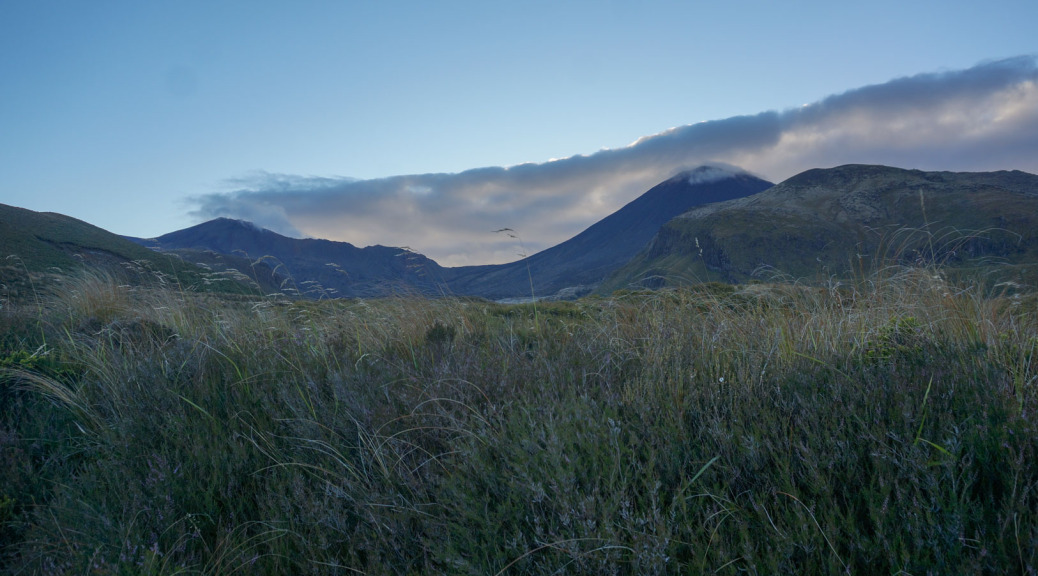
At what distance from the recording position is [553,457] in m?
2.20

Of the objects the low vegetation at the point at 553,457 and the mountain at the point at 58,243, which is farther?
the mountain at the point at 58,243

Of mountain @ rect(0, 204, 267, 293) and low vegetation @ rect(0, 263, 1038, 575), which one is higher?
mountain @ rect(0, 204, 267, 293)

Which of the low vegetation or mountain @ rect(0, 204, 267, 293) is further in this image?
mountain @ rect(0, 204, 267, 293)

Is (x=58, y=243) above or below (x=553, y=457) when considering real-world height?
above

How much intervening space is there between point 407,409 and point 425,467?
706 mm

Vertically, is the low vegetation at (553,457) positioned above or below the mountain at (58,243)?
below

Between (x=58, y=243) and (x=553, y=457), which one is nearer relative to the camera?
(x=553, y=457)

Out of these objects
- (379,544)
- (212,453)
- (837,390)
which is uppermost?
(837,390)

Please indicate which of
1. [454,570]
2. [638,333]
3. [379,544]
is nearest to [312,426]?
[379,544]

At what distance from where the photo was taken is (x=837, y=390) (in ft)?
8.52

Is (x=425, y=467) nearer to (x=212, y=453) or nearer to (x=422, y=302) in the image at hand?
(x=212, y=453)

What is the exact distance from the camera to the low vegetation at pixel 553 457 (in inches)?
72.8

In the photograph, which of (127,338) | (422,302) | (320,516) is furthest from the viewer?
(422,302)

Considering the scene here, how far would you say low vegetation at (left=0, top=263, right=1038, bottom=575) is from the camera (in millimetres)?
1849
